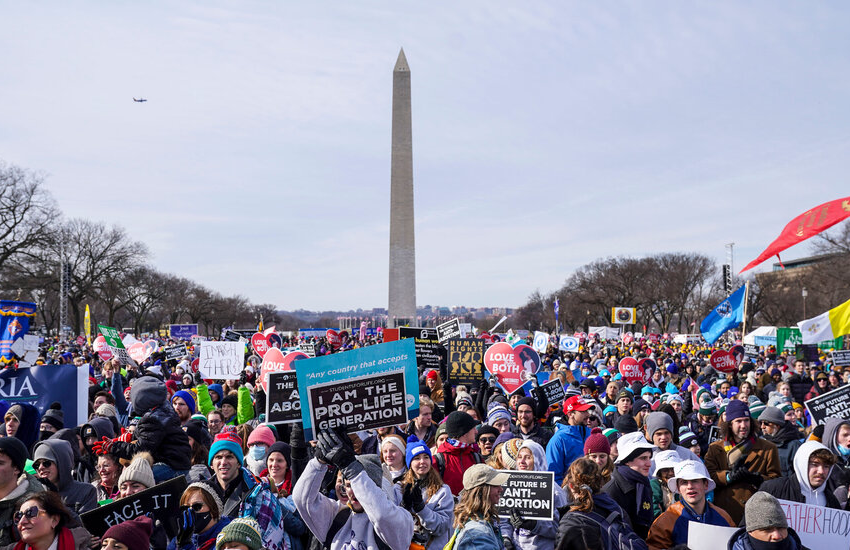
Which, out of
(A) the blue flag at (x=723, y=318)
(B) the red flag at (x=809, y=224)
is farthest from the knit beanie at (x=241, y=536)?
(A) the blue flag at (x=723, y=318)

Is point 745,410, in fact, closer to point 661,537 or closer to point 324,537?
point 661,537

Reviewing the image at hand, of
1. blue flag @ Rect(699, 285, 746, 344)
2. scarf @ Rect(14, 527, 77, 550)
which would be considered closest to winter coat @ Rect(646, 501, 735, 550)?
scarf @ Rect(14, 527, 77, 550)

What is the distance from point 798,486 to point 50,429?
21.9ft

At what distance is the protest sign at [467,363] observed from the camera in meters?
13.6

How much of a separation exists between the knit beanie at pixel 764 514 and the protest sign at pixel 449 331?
11.6 meters

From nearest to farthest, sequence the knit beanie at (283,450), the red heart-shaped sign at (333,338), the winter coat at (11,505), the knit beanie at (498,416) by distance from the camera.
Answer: the winter coat at (11,505) → the knit beanie at (283,450) → the knit beanie at (498,416) → the red heart-shaped sign at (333,338)

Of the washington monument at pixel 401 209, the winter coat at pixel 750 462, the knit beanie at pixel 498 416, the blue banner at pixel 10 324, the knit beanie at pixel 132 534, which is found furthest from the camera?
the washington monument at pixel 401 209

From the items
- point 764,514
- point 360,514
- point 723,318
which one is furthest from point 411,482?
point 723,318

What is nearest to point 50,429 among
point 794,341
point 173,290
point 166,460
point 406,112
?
point 166,460

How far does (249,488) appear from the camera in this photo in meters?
5.07

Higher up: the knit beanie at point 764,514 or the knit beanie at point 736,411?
the knit beanie at point 736,411

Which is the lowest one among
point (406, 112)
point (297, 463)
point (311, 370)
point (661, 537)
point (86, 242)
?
point (661, 537)

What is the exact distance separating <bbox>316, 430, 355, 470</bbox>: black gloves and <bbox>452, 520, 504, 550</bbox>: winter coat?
661 mm

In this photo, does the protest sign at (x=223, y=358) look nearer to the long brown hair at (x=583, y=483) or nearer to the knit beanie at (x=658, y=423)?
the knit beanie at (x=658, y=423)
